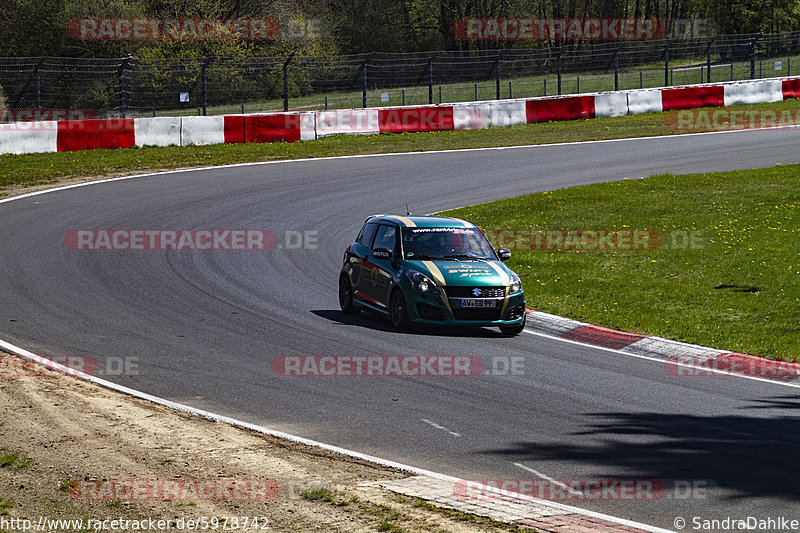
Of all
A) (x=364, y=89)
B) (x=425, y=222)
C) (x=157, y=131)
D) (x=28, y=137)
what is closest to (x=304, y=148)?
(x=157, y=131)

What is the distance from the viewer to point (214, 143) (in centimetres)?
3133

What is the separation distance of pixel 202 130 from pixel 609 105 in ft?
51.8

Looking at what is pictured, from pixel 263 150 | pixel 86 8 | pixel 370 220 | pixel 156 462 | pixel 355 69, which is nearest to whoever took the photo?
pixel 156 462

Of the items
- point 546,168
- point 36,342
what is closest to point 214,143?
point 546,168

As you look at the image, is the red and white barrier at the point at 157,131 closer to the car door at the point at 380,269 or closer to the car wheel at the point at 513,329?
the car door at the point at 380,269

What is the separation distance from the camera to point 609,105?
1467 inches

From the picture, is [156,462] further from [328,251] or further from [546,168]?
[546,168]

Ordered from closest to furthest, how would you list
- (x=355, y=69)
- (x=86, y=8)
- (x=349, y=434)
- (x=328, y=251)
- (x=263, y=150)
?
(x=349, y=434) < (x=328, y=251) < (x=263, y=150) < (x=355, y=69) < (x=86, y=8)

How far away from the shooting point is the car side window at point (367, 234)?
47.6 feet

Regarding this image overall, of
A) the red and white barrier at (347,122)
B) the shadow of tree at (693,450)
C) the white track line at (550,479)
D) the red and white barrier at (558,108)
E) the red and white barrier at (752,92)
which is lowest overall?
the shadow of tree at (693,450)

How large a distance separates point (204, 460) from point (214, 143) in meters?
24.9

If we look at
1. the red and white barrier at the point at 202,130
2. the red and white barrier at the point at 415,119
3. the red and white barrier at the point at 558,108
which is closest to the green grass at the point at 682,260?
the red and white barrier at the point at 415,119

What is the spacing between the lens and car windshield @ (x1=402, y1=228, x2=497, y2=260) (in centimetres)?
1364

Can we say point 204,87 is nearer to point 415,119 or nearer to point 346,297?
point 415,119
